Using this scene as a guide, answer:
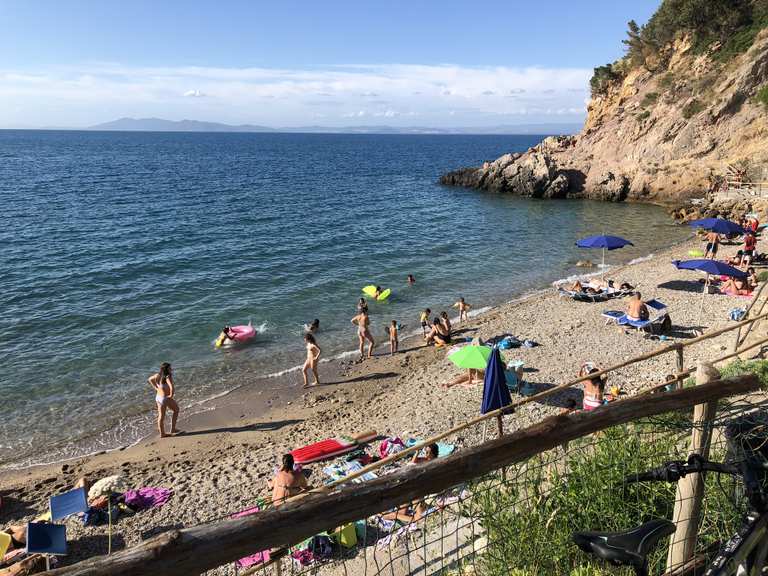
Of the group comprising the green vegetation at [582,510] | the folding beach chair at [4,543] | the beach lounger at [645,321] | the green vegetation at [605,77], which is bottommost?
the folding beach chair at [4,543]

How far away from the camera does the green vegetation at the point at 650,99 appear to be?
159 feet

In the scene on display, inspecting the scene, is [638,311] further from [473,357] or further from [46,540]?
[46,540]

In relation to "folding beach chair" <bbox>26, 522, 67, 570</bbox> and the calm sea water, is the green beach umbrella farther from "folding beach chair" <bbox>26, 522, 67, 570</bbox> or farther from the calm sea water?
"folding beach chair" <bbox>26, 522, 67, 570</bbox>

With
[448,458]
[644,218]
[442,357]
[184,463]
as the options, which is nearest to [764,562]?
[448,458]

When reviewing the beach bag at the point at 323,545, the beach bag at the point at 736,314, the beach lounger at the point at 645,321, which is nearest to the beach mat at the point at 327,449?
the beach bag at the point at 323,545

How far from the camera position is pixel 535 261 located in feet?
96.8

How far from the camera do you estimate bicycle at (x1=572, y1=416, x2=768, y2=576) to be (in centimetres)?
282

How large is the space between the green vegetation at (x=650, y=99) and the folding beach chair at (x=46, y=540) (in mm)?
52847

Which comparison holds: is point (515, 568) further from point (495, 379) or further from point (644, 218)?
point (644, 218)

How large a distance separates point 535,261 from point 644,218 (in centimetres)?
1423

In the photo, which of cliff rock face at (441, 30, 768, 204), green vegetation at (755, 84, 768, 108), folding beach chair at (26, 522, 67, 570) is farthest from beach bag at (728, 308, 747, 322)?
green vegetation at (755, 84, 768, 108)

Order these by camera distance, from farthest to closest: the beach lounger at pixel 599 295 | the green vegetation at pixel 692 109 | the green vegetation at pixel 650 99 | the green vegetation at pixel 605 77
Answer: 1. the green vegetation at pixel 605 77
2. the green vegetation at pixel 650 99
3. the green vegetation at pixel 692 109
4. the beach lounger at pixel 599 295

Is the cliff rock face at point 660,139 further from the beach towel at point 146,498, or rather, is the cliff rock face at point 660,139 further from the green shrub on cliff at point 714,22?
the beach towel at point 146,498

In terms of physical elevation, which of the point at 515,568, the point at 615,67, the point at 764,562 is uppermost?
the point at 615,67
